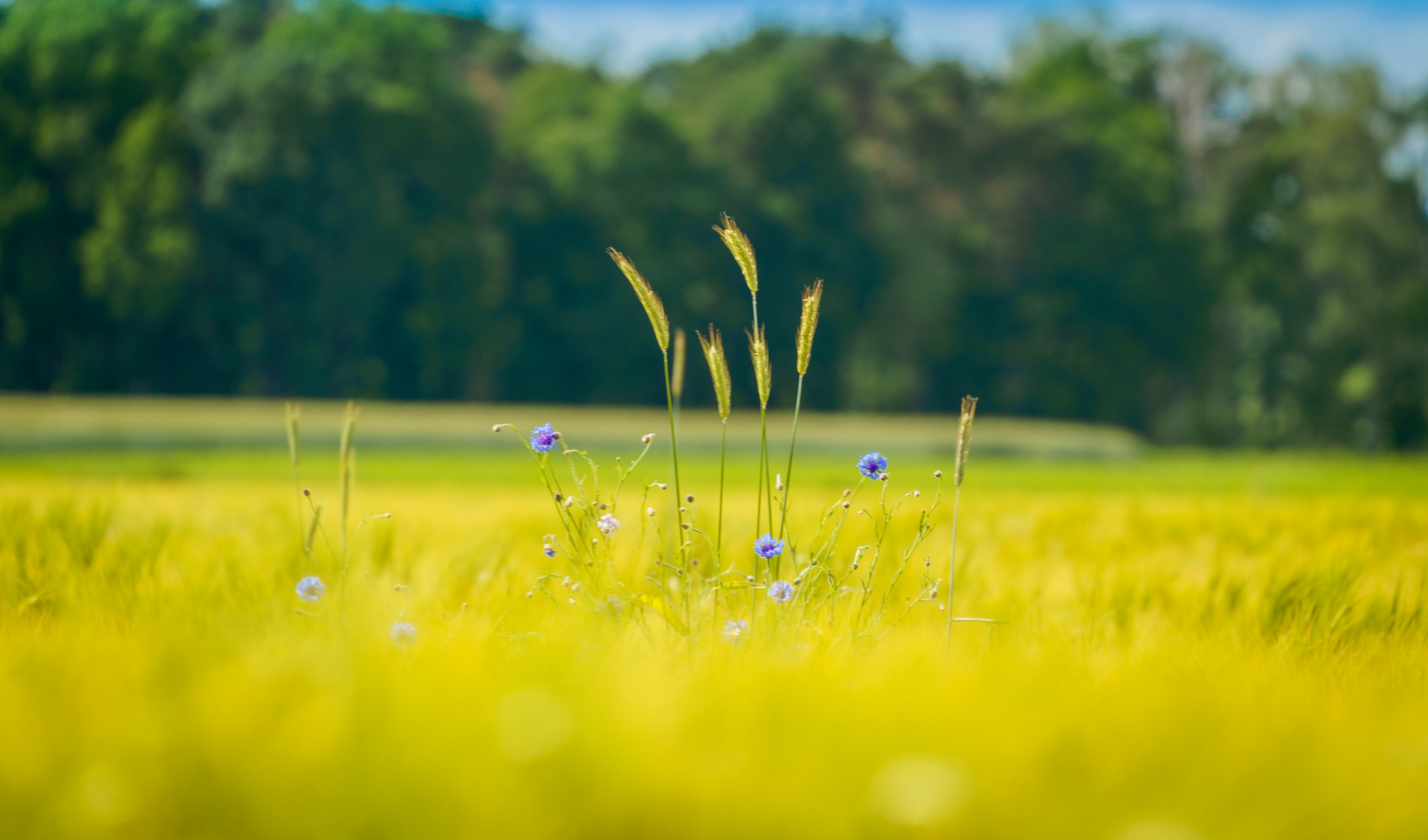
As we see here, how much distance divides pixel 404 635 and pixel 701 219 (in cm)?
2876

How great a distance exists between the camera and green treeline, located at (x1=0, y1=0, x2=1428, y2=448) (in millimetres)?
23375

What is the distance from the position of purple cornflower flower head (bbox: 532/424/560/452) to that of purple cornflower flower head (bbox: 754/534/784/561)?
37 centimetres

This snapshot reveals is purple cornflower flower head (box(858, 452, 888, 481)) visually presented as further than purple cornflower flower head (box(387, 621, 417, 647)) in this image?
Yes

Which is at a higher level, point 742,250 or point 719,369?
point 742,250

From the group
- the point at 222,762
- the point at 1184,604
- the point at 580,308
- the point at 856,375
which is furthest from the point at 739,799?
the point at 856,375

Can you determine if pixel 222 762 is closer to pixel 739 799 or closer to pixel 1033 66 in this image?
pixel 739 799

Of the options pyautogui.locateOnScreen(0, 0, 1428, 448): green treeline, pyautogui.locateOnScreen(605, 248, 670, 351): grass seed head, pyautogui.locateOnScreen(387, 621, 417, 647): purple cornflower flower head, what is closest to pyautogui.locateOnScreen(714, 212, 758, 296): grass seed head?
pyautogui.locateOnScreen(605, 248, 670, 351): grass seed head

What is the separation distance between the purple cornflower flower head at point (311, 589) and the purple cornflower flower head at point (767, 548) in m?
0.64

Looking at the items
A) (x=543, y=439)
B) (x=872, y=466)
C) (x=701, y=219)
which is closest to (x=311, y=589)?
(x=543, y=439)

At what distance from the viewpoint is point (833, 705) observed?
2.95 feet

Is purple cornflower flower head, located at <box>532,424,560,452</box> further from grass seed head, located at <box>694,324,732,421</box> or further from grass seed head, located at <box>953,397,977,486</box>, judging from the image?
grass seed head, located at <box>953,397,977,486</box>

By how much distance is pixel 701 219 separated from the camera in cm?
2950

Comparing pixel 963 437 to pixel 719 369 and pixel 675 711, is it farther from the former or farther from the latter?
pixel 675 711

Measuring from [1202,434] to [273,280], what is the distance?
2870 centimetres
